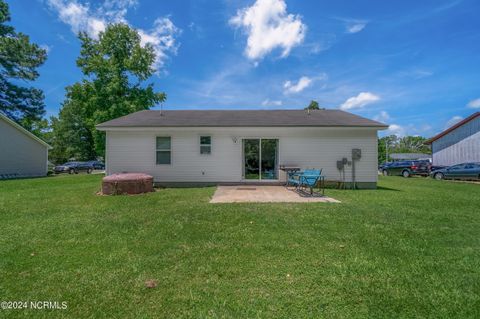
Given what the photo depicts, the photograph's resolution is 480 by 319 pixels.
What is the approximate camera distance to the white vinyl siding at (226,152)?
10891 mm

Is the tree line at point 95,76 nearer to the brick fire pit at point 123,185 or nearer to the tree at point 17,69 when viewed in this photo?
the tree at point 17,69

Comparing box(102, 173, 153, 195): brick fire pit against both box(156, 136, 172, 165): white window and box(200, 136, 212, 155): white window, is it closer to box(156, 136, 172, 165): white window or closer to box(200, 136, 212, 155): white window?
box(156, 136, 172, 165): white window

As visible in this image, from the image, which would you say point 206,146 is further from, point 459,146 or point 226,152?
point 459,146

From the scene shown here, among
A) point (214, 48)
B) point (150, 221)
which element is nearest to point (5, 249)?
point (150, 221)

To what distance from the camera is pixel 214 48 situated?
14.2 metres

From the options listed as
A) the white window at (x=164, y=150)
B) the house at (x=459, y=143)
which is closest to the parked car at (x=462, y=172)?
the house at (x=459, y=143)

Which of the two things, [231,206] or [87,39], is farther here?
[87,39]

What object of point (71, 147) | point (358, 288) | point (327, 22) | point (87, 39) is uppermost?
point (87, 39)

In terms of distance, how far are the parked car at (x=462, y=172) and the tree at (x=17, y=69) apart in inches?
1653

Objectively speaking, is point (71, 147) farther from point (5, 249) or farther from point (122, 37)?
point (5, 249)

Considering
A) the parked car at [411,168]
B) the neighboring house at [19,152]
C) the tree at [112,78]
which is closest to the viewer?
the neighboring house at [19,152]

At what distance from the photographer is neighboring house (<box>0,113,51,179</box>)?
18844 millimetres

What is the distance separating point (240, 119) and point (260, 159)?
2.28m

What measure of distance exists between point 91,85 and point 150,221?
24.2 m
